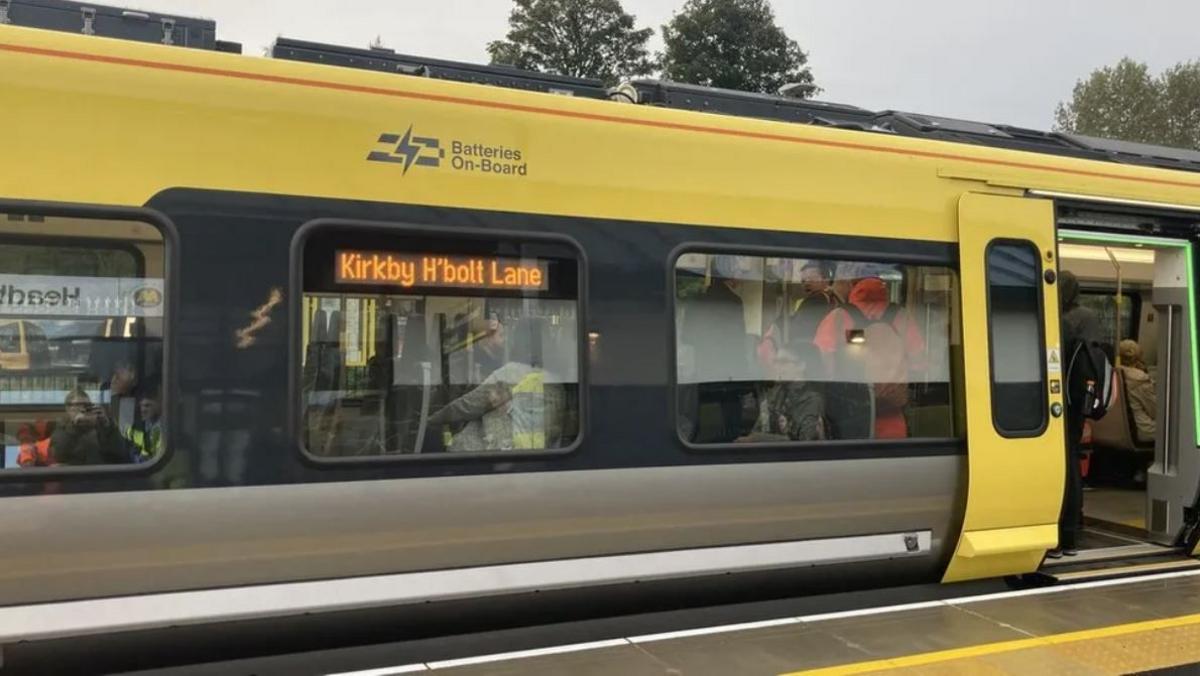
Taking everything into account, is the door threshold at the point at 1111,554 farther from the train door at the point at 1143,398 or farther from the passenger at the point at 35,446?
the passenger at the point at 35,446

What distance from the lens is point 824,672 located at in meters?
3.55

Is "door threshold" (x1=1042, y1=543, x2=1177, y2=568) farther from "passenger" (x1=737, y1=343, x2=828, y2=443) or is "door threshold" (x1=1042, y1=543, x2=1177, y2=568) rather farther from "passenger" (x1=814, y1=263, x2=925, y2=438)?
"passenger" (x1=737, y1=343, x2=828, y2=443)

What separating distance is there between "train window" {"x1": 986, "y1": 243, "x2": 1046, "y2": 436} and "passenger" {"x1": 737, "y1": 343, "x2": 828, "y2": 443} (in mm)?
1018

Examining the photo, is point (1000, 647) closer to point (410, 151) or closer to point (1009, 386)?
point (1009, 386)

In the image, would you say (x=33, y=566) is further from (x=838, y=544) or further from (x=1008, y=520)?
(x=1008, y=520)

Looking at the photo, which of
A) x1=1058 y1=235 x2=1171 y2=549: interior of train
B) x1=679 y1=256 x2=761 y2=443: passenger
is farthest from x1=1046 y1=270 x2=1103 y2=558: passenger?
x1=679 y1=256 x2=761 y2=443: passenger

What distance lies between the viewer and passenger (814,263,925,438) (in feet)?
15.1

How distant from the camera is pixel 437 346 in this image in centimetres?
378

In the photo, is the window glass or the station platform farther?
the window glass

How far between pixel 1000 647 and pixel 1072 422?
2.27 meters

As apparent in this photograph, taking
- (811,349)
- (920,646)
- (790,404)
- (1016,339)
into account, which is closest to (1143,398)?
(1016,339)

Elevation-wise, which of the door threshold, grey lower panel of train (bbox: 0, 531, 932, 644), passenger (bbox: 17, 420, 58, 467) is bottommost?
the door threshold

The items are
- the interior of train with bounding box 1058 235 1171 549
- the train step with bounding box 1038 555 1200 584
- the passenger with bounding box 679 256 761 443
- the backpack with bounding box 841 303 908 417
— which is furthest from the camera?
the interior of train with bounding box 1058 235 1171 549

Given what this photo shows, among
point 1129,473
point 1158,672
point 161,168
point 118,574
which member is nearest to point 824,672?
point 1158,672
